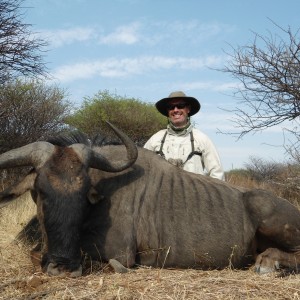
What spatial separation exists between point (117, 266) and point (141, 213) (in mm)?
599

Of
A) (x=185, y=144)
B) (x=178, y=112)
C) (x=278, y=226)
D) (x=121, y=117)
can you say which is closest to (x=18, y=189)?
(x=278, y=226)

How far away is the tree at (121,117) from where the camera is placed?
21.4 m

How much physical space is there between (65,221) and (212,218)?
1577mm

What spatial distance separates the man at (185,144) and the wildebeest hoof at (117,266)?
7.13 feet

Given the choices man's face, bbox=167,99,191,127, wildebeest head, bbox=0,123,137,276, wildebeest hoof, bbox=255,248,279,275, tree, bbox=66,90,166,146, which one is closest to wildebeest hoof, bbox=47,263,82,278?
wildebeest head, bbox=0,123,137,276

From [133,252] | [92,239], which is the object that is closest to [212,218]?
[133,252]

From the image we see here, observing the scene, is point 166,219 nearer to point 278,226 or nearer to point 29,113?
point 278,226

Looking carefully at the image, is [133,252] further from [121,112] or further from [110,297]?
[121,112]

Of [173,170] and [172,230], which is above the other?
[173,170]

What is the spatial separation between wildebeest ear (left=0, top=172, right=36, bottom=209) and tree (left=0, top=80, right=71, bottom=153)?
32.0 ft

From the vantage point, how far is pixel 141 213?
4.44 m

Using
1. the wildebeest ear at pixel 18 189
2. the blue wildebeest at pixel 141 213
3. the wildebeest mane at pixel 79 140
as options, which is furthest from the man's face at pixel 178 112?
the wildebeest ear at pixel 18 189

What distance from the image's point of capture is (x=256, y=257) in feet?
16.0

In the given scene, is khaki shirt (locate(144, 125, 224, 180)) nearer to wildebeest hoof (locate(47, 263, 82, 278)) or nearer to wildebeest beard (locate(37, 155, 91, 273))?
wildebeest beard (locate(37, 155, 91, 273))
